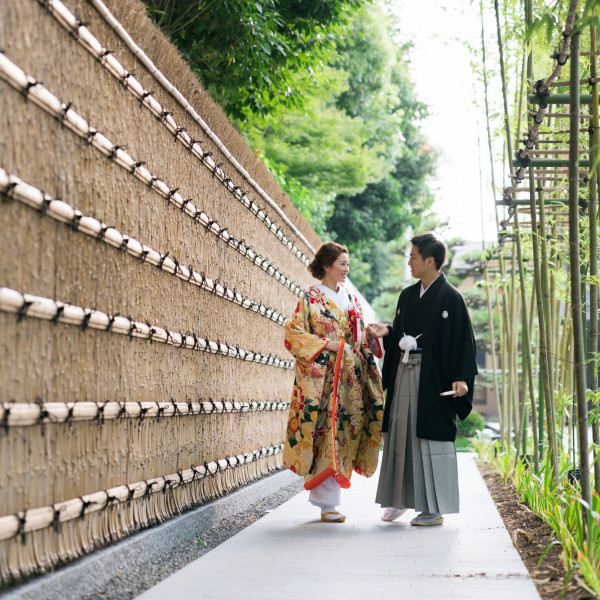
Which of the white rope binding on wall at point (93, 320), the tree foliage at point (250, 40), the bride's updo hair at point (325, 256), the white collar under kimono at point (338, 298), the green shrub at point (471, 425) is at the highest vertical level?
the tree foliage at point (250, 40)

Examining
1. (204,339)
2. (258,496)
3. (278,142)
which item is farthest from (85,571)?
(278,142)

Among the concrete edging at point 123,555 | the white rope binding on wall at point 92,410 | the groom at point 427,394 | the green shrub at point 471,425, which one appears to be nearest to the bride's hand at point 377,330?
the groom at point 427,394

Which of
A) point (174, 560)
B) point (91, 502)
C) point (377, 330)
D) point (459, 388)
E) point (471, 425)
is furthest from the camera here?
point (471, 425)

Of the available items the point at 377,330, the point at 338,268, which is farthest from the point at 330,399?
the point at 338,268

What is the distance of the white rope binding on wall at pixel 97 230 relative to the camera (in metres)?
2.57

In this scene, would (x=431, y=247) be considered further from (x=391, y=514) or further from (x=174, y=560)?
(x=174, y=560)

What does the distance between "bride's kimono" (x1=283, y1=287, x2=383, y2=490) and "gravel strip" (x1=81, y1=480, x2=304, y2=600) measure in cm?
51

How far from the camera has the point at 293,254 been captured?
8.23 m

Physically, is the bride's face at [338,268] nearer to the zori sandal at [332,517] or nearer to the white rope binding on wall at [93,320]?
the white rope binding on wall at [93,320]

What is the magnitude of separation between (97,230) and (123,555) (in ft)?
4.14

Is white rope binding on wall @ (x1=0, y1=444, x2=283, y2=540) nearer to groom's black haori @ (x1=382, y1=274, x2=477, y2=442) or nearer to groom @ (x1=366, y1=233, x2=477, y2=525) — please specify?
groom @ (x1=366, y1=233, x2=477, y2=525)

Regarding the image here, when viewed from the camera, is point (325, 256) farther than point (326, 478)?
Yes

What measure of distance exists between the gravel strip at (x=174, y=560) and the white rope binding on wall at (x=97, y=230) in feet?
4.22

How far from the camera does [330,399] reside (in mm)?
5102
